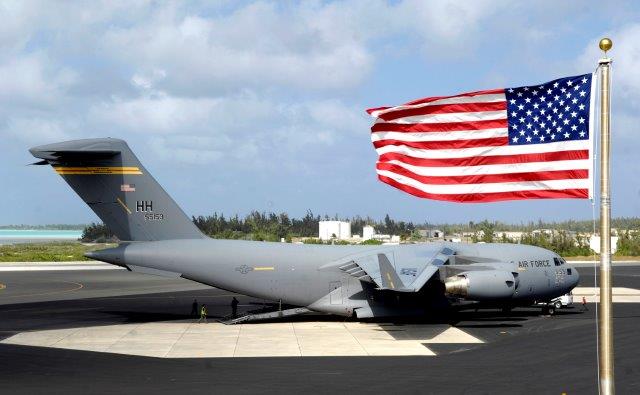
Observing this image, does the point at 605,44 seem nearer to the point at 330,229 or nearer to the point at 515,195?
the point at 515,195

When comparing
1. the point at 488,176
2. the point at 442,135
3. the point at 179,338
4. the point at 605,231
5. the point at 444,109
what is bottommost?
the point at 179,338

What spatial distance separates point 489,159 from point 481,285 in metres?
18.2

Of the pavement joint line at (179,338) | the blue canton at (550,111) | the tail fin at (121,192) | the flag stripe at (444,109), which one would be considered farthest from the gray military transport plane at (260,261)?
the blue canton at (550,111)

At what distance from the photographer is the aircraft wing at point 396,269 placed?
3189 centimetres

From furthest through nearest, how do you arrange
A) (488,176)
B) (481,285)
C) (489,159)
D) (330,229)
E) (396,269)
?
(330,229) → (396,269) → (481,285) → (489,159) → (488,176)

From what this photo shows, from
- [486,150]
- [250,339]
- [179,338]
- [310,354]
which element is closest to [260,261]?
[250,339]

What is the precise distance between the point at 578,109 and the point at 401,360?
1312 cm

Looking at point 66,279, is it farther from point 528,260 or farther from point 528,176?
point 528,176

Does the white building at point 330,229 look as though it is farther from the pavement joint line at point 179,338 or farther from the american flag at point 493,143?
the american flag at point 493,143

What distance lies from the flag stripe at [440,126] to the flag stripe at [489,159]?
58cm

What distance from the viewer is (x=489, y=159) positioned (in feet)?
52.3

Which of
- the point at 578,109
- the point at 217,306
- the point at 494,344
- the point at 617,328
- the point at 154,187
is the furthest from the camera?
the point at 217,306

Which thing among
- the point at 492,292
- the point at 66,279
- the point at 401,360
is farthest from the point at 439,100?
the point at 66,279

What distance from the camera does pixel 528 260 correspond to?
36906mm
